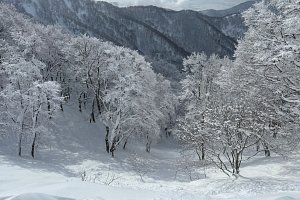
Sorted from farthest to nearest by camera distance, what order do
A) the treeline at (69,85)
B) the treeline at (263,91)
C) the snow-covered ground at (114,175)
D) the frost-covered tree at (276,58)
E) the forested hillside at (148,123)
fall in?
the treeline at (69,85)
the treeline at (263,91)
the frost-covered tree at (276,58)
the forested hillside at (148,123)
the snow-covered ground at (114,175)

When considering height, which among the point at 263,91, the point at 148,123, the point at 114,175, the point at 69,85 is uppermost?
the point at 69,85

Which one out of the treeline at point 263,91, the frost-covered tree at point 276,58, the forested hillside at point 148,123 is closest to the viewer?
the forested hillside at point 148,123

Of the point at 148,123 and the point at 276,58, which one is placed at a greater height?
the point at 276,58

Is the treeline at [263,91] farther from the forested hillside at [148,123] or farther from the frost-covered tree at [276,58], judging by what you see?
the forested hillside at [148,123]

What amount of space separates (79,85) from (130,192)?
48738mm

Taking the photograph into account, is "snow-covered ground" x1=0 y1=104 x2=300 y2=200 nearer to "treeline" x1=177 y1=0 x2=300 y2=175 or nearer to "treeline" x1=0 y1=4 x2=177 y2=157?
"treeline" x1=177 y1=0 x2=300 y2=175

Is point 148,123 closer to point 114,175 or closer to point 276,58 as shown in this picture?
point 114,175

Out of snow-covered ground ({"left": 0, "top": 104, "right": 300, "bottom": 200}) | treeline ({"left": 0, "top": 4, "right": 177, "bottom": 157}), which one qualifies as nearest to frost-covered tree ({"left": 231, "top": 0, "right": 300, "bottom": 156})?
snow-covered ground ({"left": 0, "top": 104, "right": 300, "bottom": 200})

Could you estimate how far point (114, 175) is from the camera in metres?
25.7

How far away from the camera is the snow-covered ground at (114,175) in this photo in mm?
12844

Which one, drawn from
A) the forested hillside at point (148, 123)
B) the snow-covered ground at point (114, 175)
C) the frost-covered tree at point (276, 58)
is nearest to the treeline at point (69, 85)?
the forested hillside at point (148, 123)

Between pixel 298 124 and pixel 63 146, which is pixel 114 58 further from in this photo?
pixel 298 124

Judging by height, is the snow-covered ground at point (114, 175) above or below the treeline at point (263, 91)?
below

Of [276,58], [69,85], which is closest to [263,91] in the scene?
[276,58]
